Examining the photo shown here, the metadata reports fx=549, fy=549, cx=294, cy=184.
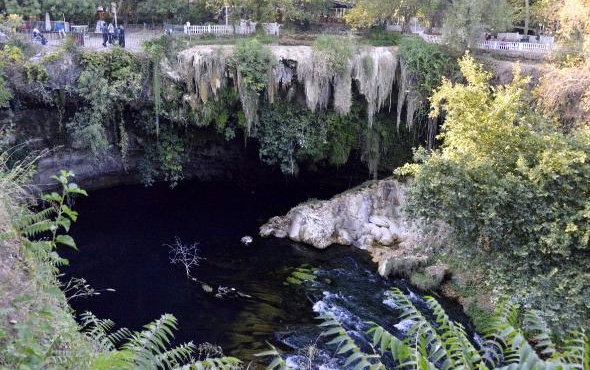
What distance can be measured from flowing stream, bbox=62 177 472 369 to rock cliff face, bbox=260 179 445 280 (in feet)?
1.80

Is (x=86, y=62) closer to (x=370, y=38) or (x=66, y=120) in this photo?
(x=66, y=120)

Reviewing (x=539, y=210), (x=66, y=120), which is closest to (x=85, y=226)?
(x=66, y=120)

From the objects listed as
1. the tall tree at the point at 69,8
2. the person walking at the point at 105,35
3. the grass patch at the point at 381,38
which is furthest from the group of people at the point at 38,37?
the grass patch at the point at 381,38

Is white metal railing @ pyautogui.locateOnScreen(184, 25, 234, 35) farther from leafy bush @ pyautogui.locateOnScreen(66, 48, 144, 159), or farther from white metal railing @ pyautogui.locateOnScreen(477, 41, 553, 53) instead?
white metal railing @ pyautogui.locateOnScreen(477, 41, 553, 53)

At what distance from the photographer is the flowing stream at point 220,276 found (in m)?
14.4

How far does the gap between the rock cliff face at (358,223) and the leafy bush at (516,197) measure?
513 centimetres

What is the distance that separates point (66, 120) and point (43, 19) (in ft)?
23.3

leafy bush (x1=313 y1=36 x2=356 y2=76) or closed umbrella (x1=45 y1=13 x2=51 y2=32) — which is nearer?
leafy bush (x1=313 y1=36 x2=356 y2=76)

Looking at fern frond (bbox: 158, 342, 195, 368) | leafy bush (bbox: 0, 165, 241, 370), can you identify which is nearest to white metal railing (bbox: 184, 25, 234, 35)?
leafy bush (bbox: 0, 165, 241, 370)

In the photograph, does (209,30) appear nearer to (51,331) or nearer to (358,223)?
(358,223)

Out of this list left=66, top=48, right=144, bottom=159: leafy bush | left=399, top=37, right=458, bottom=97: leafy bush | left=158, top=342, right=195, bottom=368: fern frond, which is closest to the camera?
left=158, top=342, right=195, bottom=368: fern frond

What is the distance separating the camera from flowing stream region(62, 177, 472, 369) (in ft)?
47.2

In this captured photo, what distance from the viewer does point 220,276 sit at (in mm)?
17578

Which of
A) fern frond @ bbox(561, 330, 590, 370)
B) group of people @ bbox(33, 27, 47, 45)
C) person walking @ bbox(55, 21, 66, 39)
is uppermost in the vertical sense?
person walking @ bbox(55, 21, 66, 39)
